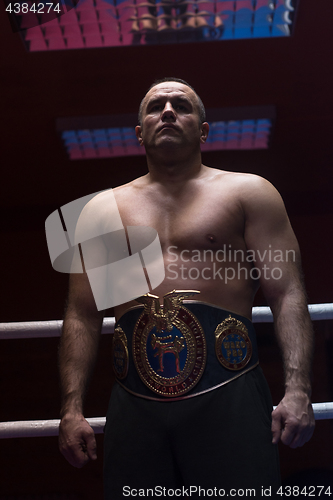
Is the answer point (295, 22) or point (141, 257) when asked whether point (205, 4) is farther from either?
point (141, 257)

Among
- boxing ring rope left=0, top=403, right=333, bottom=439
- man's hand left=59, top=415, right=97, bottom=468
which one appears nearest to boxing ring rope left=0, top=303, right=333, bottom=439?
boxing ring rope left=0, top=403, right=333, bottom=439

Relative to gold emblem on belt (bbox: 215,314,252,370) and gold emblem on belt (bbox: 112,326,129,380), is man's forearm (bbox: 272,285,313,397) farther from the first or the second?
gold emblem on belt (bbox: 112,326,129,380)

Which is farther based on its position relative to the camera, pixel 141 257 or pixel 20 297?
pixel 20 297

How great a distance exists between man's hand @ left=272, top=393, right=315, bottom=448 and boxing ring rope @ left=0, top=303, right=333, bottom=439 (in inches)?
9.1

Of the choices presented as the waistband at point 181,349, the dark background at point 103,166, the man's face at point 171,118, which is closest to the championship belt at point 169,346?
the waistband at point 181,349

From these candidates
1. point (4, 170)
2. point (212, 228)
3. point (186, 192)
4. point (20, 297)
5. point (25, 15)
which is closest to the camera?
point (212, 228)

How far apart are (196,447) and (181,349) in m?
0.21

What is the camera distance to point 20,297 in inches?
123

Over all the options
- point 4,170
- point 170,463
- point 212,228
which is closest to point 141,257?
point 212,228

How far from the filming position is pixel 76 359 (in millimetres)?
1138

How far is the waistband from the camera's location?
3.29ft

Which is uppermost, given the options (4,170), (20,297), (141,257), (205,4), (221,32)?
(205,4)

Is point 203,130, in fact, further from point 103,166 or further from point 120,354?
point 103,166

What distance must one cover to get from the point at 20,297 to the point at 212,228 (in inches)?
91.8
